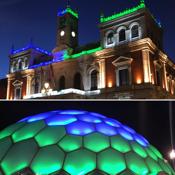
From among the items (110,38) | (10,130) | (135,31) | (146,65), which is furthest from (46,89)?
(10,130)

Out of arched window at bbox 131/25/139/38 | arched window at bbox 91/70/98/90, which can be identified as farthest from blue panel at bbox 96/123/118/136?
arched window at bbox 91/70/98/90

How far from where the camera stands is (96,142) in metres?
3.62

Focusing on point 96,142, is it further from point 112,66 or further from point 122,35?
point 122,35

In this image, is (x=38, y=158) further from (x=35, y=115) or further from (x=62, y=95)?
(x=62, y=95)

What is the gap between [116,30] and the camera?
65.0 ft

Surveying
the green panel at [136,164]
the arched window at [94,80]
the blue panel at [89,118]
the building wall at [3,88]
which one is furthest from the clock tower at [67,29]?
the green panel at [136,164]

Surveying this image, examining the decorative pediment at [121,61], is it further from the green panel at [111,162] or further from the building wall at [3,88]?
the green panel at [111,162]

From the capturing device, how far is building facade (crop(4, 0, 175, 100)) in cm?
1791

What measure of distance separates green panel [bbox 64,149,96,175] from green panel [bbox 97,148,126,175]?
0.36 feet

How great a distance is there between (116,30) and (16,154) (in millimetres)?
17667

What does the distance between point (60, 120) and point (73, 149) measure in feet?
2.77

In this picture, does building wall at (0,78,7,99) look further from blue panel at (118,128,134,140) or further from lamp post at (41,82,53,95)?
blue panel at (118,128,134,140)

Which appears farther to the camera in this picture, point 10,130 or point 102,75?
point 102,75

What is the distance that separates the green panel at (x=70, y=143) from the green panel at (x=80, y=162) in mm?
104
